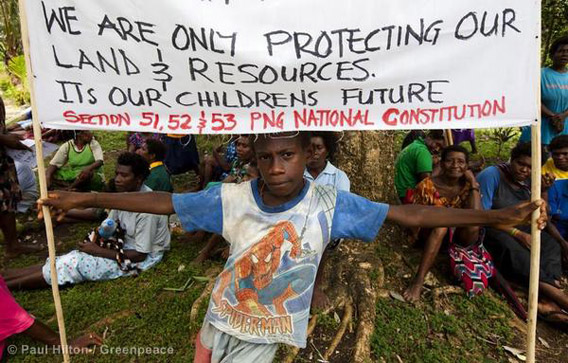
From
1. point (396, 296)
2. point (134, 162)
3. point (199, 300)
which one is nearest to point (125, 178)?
point (134, 162)

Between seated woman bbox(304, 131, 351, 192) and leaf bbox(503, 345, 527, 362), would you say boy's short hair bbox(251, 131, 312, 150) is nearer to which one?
seated woman bbox(304, 131, 351, 192)

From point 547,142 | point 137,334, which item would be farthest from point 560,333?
point 137,334

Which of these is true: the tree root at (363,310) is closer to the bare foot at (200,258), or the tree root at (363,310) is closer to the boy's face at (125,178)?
the bare foot at (200,258)

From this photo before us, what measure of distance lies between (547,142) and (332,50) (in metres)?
4.60

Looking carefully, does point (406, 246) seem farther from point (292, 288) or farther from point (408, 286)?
point (292, 288)

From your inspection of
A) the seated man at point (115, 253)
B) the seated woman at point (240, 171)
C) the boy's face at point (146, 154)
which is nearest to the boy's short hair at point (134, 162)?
the seated man at point (115, 253)

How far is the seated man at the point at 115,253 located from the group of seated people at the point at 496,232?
8.13ft

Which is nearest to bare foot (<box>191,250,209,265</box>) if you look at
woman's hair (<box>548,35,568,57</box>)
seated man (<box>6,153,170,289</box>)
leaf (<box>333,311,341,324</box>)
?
seated man (<box>6,153,170,289</box>)

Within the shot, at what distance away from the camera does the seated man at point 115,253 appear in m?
3.78

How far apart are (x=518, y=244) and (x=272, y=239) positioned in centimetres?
297

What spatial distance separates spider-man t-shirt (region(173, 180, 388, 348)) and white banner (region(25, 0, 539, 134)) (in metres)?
0.35

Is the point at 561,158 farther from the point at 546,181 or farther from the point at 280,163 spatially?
the point at 280,163

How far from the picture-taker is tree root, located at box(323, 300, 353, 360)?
312 centimetres

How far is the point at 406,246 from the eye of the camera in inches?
170
